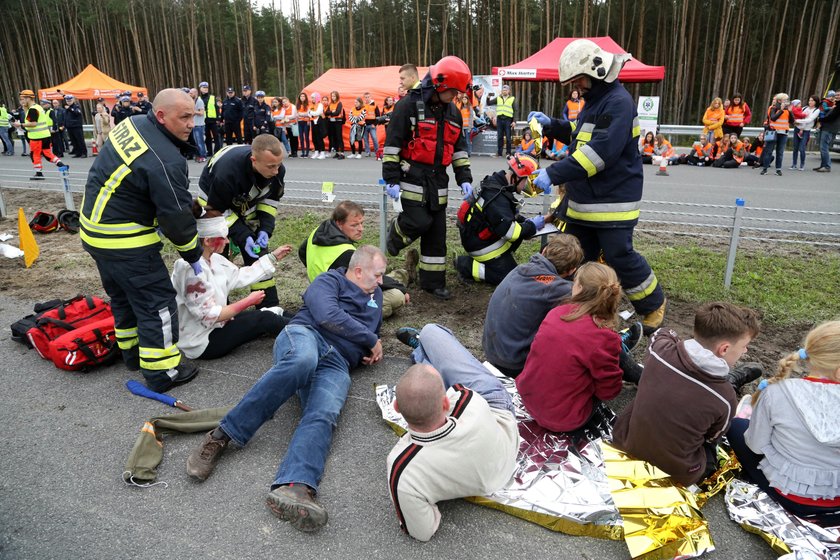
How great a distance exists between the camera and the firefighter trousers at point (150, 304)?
3646 mm

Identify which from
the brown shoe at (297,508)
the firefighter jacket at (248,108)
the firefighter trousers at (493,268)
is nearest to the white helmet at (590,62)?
the firefighter trousers at (493,268)

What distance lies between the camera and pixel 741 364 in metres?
3.86

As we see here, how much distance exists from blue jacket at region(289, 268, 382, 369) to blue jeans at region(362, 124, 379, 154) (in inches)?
573

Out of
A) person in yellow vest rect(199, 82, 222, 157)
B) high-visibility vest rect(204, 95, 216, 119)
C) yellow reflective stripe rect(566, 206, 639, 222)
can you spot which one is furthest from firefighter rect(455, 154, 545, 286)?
high-visibility vest rect(204, 95, 216, 119)

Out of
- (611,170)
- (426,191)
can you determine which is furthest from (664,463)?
(426,191)

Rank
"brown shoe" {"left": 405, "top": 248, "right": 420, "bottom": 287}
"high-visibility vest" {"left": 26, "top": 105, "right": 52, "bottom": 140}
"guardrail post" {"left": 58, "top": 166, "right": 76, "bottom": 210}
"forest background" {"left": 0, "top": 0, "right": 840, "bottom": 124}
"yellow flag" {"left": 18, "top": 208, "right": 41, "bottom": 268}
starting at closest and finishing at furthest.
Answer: "brown shoe" {"left": 405, "top": 248, "right": 420, "bottom": 287} < "yellow flag" {"left": 18, "top": 208, "right": 41, "bottom": 268} < "guardrail post" {"left": 58, "top": 166, "right": 76, "bottom": 210} < "high-visibility vest" {"left": 26, "top": 105, "right": 52, "bottom": 140} < "forest background" {"left": 0, "top": 0, "right": 840, "bottom": 124}

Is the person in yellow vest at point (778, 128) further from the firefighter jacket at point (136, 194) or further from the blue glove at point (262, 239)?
the firefighter jacket at point (136, 194)

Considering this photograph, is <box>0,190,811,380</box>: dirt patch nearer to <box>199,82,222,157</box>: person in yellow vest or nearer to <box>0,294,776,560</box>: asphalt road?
<box>0,294,776,560</box>: asphalt road

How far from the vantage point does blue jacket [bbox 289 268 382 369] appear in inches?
139

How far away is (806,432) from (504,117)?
15409 mm

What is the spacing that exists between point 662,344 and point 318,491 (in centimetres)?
186

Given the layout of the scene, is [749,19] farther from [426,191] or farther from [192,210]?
[192,210]

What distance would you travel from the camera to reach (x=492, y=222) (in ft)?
16.9

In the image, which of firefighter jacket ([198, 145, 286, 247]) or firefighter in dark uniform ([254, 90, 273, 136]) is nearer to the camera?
firefighter jacket ([198, 145, 286, 247])
